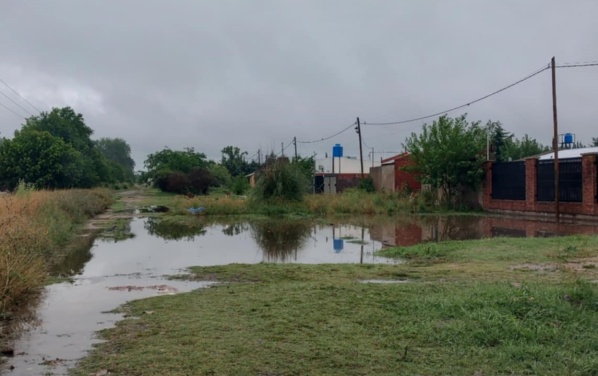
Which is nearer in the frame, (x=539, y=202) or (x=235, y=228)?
(x=235, y=228)

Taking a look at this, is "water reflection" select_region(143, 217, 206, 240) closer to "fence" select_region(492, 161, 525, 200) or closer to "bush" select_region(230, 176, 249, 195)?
"fence" select_region(492, 161, 525, 200)

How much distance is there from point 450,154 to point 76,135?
3939 centimetres

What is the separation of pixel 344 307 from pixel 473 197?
26.6 meters

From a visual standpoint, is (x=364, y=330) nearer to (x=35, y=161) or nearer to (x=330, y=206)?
(x=330, y=206)

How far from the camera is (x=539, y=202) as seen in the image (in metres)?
25.7

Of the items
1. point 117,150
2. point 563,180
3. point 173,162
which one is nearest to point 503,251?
point 563,180

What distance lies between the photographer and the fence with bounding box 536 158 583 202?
23.5m

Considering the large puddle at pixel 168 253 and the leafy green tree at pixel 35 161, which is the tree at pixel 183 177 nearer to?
the leafy green tree at pixel 35 161

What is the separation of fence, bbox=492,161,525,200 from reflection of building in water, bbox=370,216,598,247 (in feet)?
11.7

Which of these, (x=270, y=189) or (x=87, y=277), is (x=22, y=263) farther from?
(x=270, y=189)

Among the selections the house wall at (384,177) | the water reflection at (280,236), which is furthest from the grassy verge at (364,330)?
the house wall at (384,177)

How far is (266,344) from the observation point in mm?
5230

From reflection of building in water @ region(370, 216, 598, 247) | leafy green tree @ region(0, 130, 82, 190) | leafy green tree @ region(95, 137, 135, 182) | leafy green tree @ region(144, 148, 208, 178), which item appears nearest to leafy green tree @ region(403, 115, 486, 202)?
reflection of building in water @ region(370, 216, 598, 247)

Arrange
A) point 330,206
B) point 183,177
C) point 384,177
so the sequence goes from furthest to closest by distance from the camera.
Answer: point 183,177 → point 384,177 → point 330,206
